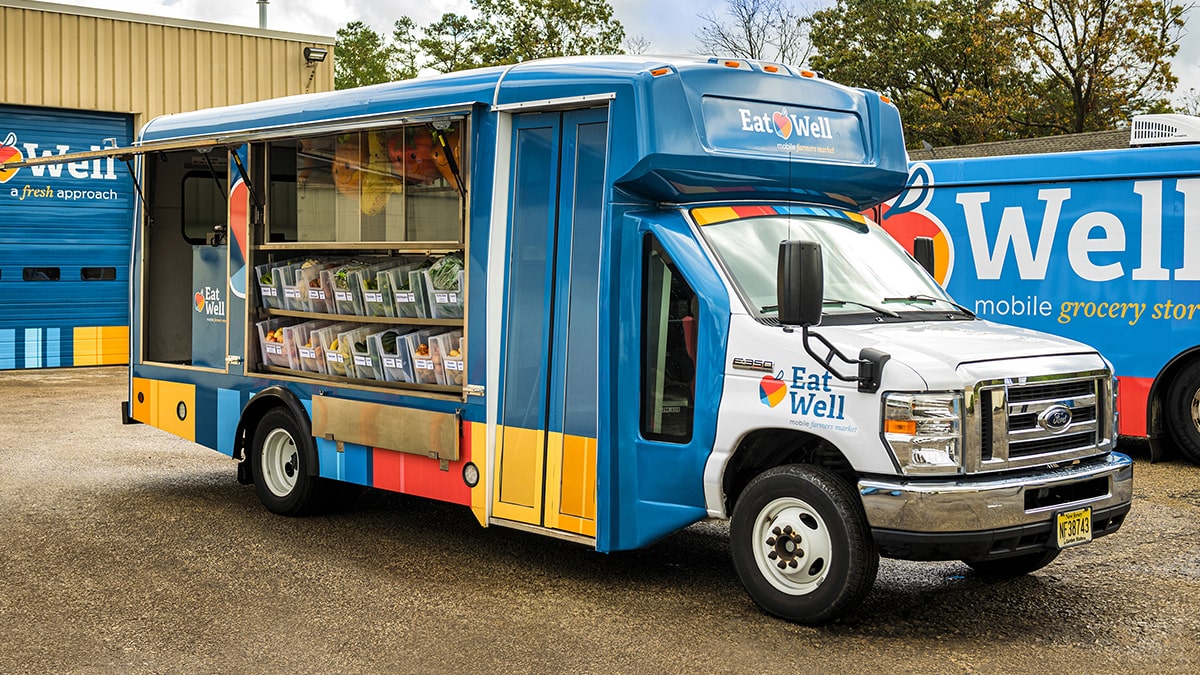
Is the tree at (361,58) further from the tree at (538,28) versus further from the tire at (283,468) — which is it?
the tire at (283,468)

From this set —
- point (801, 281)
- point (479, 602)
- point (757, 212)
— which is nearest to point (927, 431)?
point (801, 281)

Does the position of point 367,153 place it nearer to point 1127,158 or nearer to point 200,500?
point 200,500

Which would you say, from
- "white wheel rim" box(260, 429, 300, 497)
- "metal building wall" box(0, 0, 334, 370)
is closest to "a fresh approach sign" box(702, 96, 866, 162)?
"white wheel rim" box(260, 429, 300, 497)

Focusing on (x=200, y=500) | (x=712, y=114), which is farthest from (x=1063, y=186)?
(x=200, y=500)

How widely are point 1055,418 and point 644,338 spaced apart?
6.67 feet

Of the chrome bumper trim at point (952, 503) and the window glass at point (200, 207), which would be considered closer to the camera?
the chrome bumper trim at point (952, 503)

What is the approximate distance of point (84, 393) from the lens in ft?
56.7

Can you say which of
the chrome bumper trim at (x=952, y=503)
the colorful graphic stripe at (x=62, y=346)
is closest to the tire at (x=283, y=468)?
the chrome bumper trim at (x=952, y=503)

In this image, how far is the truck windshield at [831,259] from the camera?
6.69 meters

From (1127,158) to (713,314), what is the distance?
659 cm

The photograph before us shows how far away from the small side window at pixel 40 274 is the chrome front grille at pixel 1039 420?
17.8 meters

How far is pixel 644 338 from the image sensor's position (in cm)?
681

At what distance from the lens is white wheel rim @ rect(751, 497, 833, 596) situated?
6137 mm

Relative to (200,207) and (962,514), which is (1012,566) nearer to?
(962,514)
